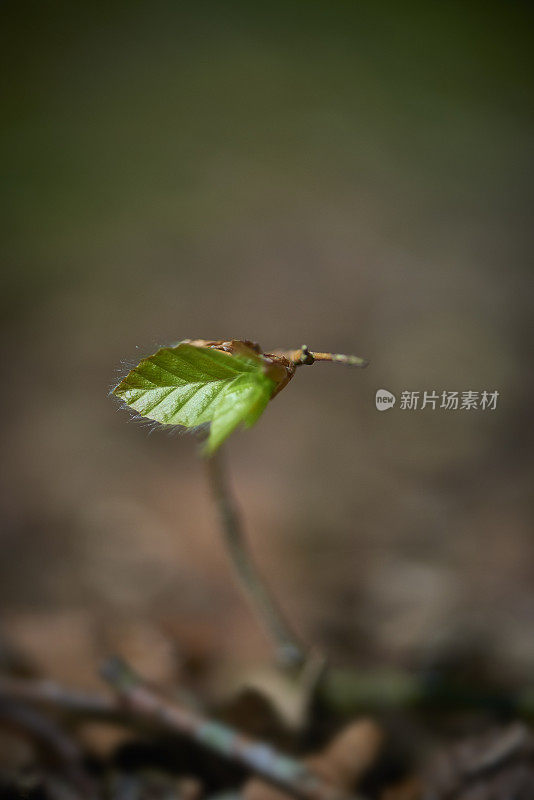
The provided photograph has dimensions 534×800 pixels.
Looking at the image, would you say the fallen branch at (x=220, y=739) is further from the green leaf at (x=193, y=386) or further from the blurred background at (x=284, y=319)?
the green leaf at (x=193, y=386)

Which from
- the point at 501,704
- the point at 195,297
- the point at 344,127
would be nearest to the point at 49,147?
the point at 195,297

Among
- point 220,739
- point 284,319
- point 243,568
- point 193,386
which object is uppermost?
point 284,319

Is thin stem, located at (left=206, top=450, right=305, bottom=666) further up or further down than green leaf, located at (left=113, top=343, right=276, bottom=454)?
further down

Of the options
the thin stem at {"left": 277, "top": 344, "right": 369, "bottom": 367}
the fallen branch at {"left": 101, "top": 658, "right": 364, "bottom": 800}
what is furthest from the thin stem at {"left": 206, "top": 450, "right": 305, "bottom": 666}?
the thin stem at {"left": 277, "top": 344, "right": 369, "bottom": 367}

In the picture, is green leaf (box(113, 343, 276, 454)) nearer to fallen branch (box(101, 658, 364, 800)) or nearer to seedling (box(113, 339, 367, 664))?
seedling (box(113, 339, 367, 664))

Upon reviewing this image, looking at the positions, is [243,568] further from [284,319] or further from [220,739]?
[284,319]

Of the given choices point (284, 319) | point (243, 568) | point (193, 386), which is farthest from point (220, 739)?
point (284, 319)

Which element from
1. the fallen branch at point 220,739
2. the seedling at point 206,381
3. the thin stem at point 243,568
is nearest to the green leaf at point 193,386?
the seedling at point 206,381
